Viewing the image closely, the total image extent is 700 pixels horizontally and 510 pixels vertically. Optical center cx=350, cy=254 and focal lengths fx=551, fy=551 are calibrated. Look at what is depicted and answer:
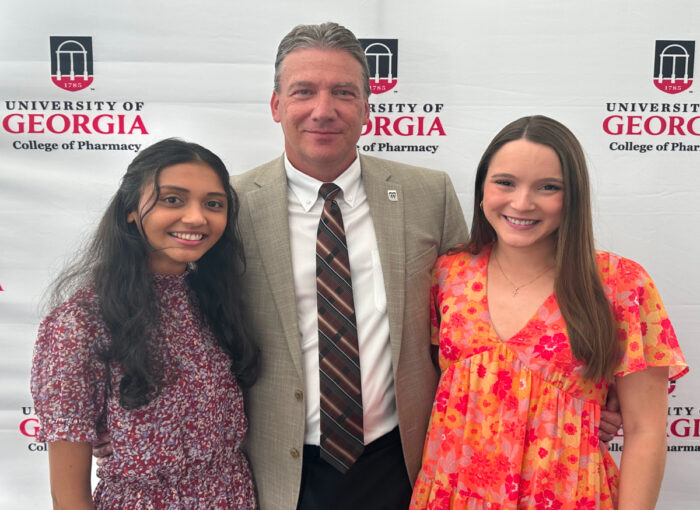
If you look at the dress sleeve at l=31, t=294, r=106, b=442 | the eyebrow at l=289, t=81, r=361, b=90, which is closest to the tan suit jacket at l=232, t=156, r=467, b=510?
the eyebrow at l=289, t=81, r=361, b=90

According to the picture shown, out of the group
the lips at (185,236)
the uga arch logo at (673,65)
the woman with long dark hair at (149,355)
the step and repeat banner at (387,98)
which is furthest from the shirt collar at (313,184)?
the uga arch logo at (673,65)

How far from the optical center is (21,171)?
220cm

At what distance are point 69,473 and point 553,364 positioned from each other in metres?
1.14

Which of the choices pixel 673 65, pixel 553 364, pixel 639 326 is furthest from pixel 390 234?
pixel 673 65

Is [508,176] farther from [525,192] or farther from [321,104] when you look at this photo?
[321,104]

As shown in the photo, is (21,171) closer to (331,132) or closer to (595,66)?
(331,132)

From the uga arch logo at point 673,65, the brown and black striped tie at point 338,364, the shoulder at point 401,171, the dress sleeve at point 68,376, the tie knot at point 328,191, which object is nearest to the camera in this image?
the dress sleeve at point 68,376

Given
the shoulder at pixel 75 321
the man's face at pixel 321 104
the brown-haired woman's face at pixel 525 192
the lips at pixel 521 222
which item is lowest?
the shoulder at pixel 75 321

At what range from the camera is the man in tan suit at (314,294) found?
4.88 feet

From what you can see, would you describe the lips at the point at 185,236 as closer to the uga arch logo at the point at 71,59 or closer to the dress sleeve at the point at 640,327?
the dress sleeve at the point at 640,327

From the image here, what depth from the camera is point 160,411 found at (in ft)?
4.14

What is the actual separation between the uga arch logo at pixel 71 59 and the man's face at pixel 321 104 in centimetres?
101

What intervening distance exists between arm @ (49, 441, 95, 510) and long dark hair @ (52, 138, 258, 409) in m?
0.16

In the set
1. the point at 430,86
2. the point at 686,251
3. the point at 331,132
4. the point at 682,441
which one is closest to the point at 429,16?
the point at 430,86
